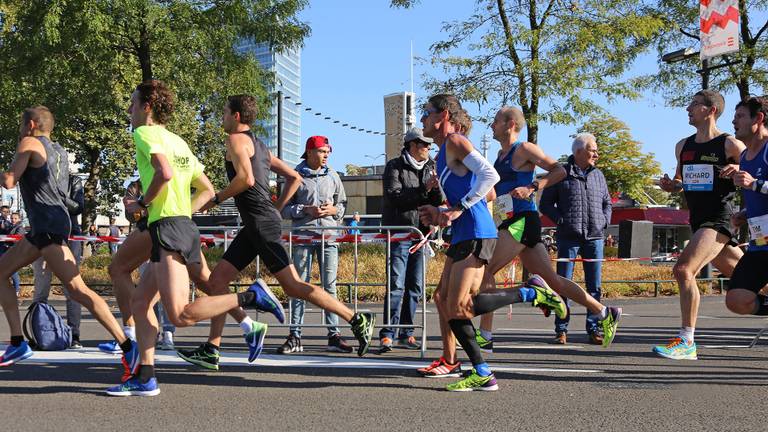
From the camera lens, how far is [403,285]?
793 centimetres

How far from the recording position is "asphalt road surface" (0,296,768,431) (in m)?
4.73

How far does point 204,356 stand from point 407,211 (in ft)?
8.11

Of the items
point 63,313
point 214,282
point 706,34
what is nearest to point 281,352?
point 214,282

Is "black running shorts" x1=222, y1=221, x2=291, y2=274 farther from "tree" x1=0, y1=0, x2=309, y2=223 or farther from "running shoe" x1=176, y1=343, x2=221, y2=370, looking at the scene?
"tree" x1=0, y1=0, x2=309, y2=223

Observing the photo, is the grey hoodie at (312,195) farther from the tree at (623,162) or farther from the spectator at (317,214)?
the tree at (623,162)

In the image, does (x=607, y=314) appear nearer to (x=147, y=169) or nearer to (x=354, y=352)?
(x=354, y=352)

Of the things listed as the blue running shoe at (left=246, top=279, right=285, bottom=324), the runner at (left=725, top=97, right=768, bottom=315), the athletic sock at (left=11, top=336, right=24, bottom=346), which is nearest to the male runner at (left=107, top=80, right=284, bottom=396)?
the blue running shoe at (left=246, top=279, right=285, bottom=324)

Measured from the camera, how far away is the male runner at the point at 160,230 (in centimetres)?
539

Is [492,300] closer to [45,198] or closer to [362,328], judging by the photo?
[362,328]

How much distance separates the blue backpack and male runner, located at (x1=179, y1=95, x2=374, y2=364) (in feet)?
4.05

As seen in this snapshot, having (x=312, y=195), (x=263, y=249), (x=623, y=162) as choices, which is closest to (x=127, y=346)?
(x=263, y=249)

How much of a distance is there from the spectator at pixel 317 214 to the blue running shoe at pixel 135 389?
236 cm

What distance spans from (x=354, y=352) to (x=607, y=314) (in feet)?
7.45

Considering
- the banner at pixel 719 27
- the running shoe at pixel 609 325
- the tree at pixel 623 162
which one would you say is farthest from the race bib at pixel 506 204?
the tree at pixel 623 162
